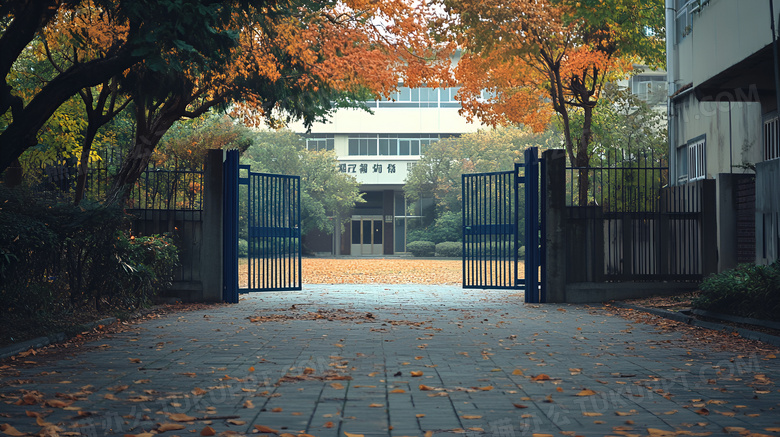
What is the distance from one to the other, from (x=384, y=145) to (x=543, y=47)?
1606 inches

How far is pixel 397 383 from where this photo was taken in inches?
268

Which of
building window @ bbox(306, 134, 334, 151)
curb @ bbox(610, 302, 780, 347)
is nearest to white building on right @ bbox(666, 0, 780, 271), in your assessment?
curb @ bbox(610, 302, 780, 347)

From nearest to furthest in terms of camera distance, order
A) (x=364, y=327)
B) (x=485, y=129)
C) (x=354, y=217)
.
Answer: (x=364, y=327), (x=485, y=129), (x=354, y=217)

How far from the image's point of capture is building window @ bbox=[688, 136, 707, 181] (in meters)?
19.6

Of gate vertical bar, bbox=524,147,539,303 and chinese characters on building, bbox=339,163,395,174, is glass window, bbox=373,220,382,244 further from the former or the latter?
gate vertical bar, bbox=524,147,539,303

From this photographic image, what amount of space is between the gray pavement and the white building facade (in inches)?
1864

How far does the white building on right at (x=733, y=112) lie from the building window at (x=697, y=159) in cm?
2

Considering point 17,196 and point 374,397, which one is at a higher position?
point 17,196

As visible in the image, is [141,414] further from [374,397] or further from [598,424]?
[598,424]

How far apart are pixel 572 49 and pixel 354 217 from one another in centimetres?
4274

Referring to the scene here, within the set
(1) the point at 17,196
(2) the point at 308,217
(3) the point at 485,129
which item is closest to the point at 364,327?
(1) the point at 17,196

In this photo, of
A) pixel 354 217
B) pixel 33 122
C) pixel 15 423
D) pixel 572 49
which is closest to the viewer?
pixel 15 423

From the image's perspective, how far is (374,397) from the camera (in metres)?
6.21

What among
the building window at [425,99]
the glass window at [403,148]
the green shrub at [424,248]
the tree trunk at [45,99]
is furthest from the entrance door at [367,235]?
the tree trunk at [45,99]
